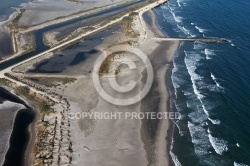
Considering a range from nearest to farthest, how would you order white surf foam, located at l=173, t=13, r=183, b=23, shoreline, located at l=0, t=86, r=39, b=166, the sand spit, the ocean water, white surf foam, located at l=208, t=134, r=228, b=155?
shoreline, located at l=0, t=86, r=39, b=166, white surf foam, located at l=208, t=134, r=228, b=155, the ocean water, the sand spit, white surf foam, located at l=173, t=13, r=183, b=23

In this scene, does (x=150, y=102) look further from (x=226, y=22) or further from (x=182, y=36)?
(x=226, y=22)

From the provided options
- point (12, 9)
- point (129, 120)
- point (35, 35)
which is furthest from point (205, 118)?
point (12, 9)

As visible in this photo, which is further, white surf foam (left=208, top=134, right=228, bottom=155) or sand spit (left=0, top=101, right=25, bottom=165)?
sand spit (left=0, top=101, right=25, bottom=165)

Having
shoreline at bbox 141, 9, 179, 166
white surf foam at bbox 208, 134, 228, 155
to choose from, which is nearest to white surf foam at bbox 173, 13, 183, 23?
shoreline at bbox 141, 9, 179, 166

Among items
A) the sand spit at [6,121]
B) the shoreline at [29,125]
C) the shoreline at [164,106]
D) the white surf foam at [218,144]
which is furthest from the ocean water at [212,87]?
the sand spit at [6,121]

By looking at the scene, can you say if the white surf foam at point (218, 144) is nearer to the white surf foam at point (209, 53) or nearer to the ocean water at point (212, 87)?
the ocean water at point (212, 87)

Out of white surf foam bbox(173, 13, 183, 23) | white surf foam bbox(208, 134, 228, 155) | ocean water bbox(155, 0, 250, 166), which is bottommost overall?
white surf foam bbox(208, 134, 228, 155)

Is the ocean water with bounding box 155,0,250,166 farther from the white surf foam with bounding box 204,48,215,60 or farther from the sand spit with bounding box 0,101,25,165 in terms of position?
the sand spit with bounding box 0,101,25,165

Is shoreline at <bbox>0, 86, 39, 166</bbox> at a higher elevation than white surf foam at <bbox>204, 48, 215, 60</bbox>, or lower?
lower
